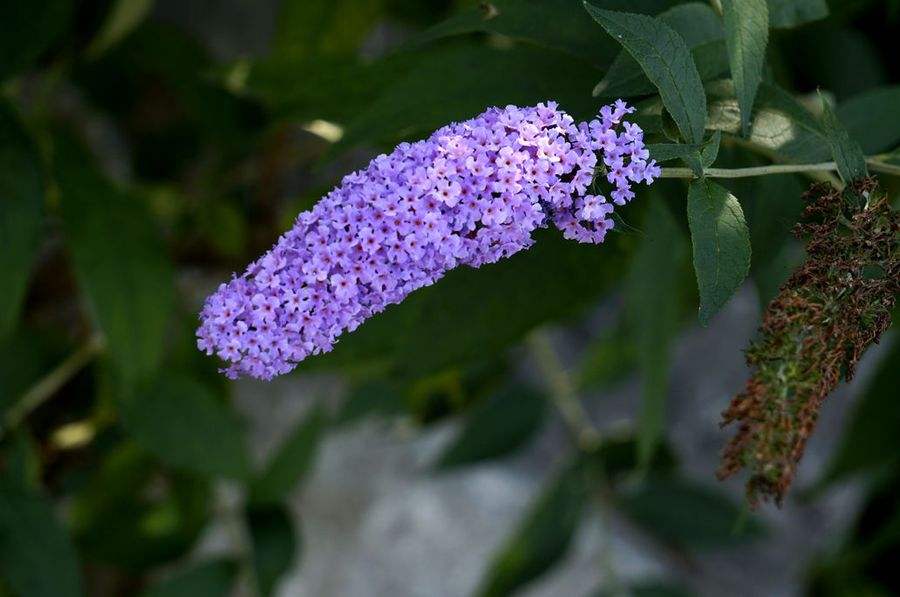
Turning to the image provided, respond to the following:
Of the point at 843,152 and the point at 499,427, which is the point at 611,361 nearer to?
the point at 499,427

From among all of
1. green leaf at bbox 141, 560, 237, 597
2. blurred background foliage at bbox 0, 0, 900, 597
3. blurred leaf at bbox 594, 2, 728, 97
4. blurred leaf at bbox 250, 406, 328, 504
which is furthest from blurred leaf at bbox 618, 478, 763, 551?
blurred leaf at bbox 594, 2, 728, 97

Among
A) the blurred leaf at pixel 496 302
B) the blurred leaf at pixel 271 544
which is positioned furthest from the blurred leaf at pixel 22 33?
the blurred leaf at pixel 271 544

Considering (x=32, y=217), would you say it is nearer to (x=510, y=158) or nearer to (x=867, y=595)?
(x=510, y=158)

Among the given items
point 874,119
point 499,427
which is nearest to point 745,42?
point 874,119

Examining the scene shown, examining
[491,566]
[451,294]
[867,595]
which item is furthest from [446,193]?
[867,595]

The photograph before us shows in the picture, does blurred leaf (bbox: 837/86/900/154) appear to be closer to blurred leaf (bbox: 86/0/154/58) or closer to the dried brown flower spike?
the dried brown flower spike

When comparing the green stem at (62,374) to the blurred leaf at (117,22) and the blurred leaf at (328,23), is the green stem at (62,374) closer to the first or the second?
the blurred leaf at (117,22)
